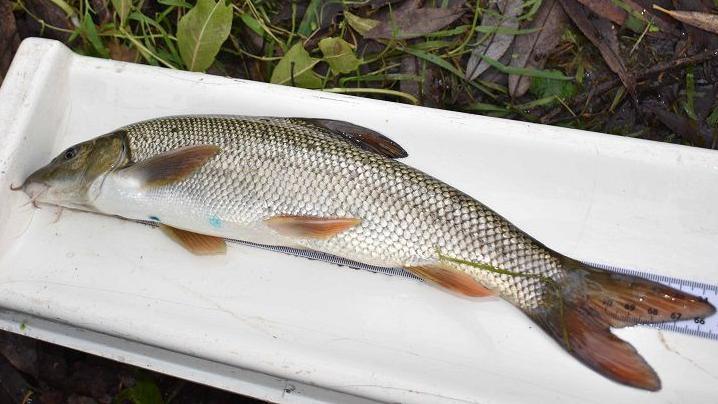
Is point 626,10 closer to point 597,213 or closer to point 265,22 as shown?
point 597,213

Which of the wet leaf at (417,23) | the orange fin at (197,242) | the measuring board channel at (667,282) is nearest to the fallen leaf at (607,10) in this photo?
the wet leaf at (417,23)

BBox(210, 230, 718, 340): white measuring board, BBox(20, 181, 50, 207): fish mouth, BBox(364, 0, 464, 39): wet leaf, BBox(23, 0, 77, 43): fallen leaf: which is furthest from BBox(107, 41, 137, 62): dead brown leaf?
BBox(364, 0, 464, 39): wet leaf

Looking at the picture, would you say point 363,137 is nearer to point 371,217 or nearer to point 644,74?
point 371,217

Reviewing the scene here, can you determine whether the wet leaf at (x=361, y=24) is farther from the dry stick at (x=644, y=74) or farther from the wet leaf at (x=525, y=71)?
the dry stick at (x=644, y=74)

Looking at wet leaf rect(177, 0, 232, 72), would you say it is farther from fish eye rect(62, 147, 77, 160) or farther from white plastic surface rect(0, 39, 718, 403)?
fish eye rect(62, 147, 77, 160)

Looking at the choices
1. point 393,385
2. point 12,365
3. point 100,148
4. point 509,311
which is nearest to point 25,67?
point 100,148
